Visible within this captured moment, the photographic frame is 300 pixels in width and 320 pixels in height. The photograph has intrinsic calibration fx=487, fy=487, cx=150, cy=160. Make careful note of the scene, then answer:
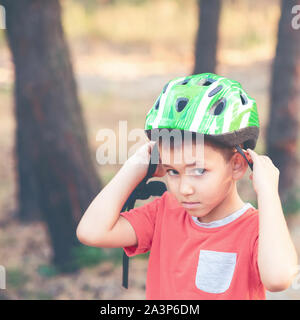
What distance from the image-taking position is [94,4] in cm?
2477

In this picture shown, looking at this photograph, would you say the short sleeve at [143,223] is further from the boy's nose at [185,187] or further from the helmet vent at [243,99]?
the helmet vent at [243,99]

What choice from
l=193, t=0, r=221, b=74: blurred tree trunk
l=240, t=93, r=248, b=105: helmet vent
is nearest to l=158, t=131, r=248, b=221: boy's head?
l=240, t=93, r=248, b=105: helmet vent

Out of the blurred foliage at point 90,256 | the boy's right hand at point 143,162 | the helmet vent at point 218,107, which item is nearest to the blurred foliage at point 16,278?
the blurred foliage at point 90,256

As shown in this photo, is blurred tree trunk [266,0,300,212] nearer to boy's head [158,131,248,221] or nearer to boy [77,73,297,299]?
boy [77,73,297,299]

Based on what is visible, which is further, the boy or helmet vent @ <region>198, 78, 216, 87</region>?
helmet vent @ <region>198, 78, 216, 87</region>

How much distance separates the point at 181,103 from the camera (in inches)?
86.4

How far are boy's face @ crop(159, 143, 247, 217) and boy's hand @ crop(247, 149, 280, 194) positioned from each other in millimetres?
131

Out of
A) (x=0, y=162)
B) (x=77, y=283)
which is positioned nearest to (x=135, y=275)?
(x=77, y=283)

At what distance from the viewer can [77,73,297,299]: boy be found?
6.64 feet

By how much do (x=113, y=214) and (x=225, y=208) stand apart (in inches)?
20.8

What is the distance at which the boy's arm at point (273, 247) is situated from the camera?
188cm

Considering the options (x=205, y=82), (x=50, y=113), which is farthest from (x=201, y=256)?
(x=50, y=113)

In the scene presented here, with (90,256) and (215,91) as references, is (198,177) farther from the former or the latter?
(90,256)

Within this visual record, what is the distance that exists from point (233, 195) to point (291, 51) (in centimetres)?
548
